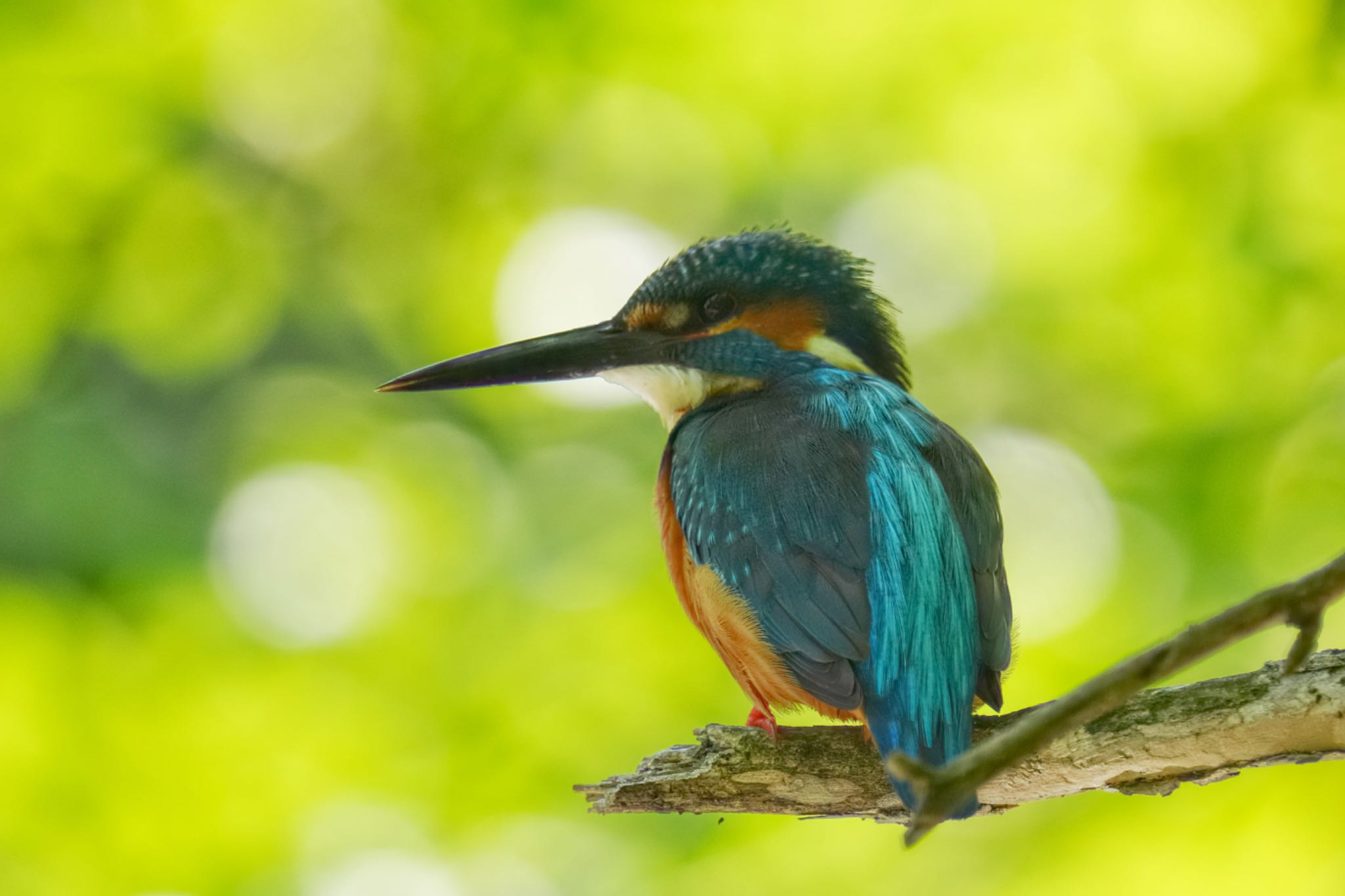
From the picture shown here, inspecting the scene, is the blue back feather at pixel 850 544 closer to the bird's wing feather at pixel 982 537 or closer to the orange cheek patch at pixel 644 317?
the bird's wing feather at pixel 982 537

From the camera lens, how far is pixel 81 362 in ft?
19.5

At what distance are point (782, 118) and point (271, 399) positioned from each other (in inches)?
115

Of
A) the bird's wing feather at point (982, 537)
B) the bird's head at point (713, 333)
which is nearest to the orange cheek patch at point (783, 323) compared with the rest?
the bird's head at point (713, 333)

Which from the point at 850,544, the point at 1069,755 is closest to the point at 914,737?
the point at 1069,755

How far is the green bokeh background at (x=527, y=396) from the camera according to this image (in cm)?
451

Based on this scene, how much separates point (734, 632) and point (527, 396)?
11.5ft

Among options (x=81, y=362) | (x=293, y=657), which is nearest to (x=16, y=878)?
(x=293, y=657)

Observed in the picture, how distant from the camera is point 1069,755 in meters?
2.46

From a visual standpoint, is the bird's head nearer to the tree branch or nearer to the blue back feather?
the blue back feather

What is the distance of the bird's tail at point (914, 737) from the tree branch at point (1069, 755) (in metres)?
0.10

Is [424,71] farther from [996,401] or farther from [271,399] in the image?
[996,401]

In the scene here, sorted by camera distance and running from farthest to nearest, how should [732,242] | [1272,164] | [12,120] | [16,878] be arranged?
[12,120], [1272,164], [16,878], [732,242]

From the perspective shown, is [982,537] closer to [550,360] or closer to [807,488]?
[807,488]

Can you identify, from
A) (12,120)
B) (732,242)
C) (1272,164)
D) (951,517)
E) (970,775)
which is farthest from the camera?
(12,120)
